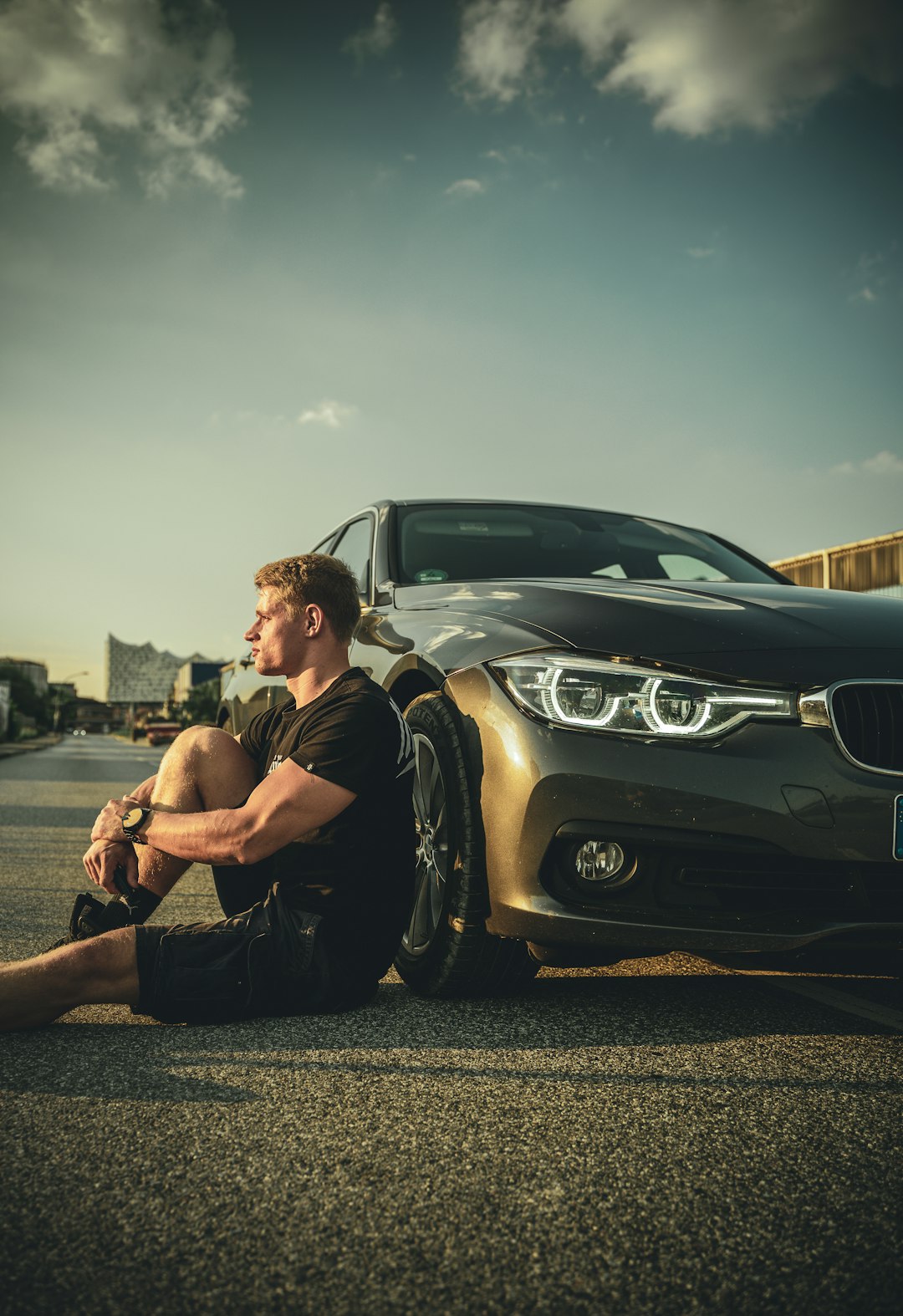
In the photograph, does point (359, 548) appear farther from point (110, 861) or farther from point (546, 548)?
point (110, 861)

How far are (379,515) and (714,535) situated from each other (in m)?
1.64

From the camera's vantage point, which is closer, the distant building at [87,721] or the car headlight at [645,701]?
the car headlight at [645,701]

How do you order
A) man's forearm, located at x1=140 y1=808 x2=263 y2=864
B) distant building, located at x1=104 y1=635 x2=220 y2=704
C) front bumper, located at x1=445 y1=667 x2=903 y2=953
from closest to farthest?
1. front bumper, located at x1=445 y1=667 x2=903 y2=953
2. man's forearm, located at x1=140 y1=808 x2=263 y2=864
3. distant building, located at x1=104 y1=635 x2=220 y2=704

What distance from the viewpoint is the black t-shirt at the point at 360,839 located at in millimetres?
2789

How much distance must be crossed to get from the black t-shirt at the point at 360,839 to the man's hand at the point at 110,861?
0.45m

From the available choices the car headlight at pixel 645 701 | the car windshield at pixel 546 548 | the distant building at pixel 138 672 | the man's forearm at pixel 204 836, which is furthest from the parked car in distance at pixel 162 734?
the distant building at pixel 138 672

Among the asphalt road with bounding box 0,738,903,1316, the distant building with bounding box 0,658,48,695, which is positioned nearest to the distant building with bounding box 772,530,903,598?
the asphalt road with bounding box 0,738,903,1316

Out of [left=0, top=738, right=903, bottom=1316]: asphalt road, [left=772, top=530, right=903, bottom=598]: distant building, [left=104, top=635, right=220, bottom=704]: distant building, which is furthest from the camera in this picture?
[left=104, top=635, right=220, bottom=704]: distant building

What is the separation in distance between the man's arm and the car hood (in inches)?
27.1

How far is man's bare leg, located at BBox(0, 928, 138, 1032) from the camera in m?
2.60

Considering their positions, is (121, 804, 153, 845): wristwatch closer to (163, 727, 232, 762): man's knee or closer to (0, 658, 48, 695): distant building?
(163, 727, 232, 762): man's knee

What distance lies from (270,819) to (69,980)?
0.60 metres

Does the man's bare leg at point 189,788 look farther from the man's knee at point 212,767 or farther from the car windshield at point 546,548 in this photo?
the car windshield at point 546,548

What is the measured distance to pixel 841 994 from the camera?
10.6ft
